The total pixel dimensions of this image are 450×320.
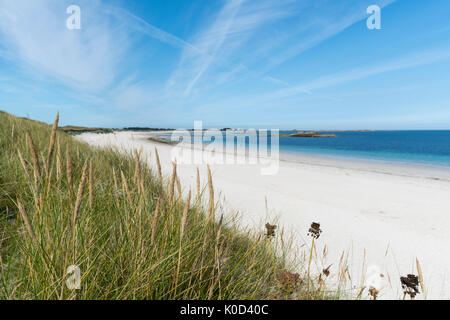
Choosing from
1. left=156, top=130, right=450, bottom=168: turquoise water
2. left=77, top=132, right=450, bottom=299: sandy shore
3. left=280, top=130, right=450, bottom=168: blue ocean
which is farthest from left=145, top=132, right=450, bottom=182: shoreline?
left=77, top=132, right=450, bottom=299: sandy shore

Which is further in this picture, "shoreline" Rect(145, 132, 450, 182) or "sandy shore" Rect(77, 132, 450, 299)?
"shoreline" Rect(145, 132, 450, 182)

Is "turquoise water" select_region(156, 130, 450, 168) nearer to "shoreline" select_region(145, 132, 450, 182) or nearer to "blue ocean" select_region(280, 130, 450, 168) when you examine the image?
"blue ocean" select_region(280, 130, 450, 168)

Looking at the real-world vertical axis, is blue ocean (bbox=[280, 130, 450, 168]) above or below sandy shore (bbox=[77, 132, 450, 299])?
above

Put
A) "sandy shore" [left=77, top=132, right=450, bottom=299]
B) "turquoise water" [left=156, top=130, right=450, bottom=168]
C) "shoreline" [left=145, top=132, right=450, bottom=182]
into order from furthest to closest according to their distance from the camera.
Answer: "turquoise water" [left=156, top=130, right=450, bottom=168] < "shoreline" [left=145, top=132, right=450, bottom=182] < "sandy shore" [left=77, top=132, right=450, bottom=299]

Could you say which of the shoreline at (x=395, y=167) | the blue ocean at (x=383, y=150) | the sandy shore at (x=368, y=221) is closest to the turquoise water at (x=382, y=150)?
the blue ocean at (x=383, y=150)

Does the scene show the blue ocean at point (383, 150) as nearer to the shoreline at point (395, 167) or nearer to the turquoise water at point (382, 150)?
the turquoise water at point (382, 150)

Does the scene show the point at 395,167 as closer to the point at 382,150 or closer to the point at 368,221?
the point at 368,221

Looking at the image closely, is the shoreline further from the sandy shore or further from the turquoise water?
the sandy shore

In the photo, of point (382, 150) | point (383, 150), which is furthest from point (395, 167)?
point (383, 150)

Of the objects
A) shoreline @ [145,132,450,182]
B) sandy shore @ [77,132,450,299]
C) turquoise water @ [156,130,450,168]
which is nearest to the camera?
sandy shore @ [77,132,450,299]
